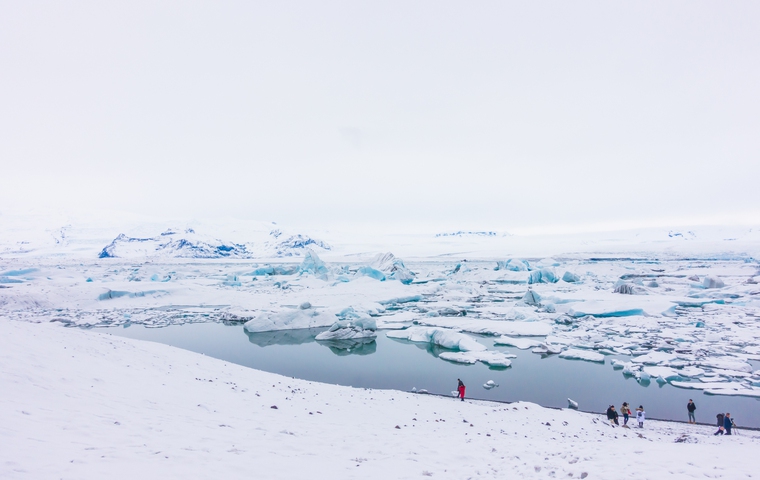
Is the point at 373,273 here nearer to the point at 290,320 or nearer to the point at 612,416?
the point at 290,320

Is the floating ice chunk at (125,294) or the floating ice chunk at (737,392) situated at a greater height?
the floating ice chunk at (125,294)

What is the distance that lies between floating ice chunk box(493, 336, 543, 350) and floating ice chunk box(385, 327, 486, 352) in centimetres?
112

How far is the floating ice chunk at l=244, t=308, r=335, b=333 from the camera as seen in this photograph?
18.2 meters

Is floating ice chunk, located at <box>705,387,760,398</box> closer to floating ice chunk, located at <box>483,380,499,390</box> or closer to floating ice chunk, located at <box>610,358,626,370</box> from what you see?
floating ice chunk, located at <box>610,358,626,370</box>

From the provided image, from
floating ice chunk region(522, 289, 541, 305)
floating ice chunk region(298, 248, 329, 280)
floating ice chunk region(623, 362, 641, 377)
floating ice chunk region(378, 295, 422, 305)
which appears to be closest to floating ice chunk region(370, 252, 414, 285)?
floating ice chunk region(298, 248, 329, 280)

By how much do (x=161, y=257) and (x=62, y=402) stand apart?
86.7m

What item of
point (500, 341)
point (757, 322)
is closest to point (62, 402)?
point (500, 341)

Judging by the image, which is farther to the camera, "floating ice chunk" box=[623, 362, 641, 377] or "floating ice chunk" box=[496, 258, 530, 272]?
"floating ice chunk" box=[496, 258, 530, 272]

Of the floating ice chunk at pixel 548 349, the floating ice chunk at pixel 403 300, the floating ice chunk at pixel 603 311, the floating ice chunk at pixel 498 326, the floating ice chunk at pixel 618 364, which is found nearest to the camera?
the floating ice chunk at pixel 618 364

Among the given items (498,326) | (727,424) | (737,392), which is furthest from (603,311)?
(727,424)

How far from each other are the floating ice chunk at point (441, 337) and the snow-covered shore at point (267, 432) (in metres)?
5.24

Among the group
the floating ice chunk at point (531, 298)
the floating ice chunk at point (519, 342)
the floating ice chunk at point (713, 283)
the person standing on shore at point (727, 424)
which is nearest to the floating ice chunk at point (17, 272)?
the floating ice chunk at point (519, 342)

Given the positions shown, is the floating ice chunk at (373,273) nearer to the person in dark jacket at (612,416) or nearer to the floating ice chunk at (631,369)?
the floating ice chunk at (631,369)

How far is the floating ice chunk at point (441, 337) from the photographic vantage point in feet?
48.0
